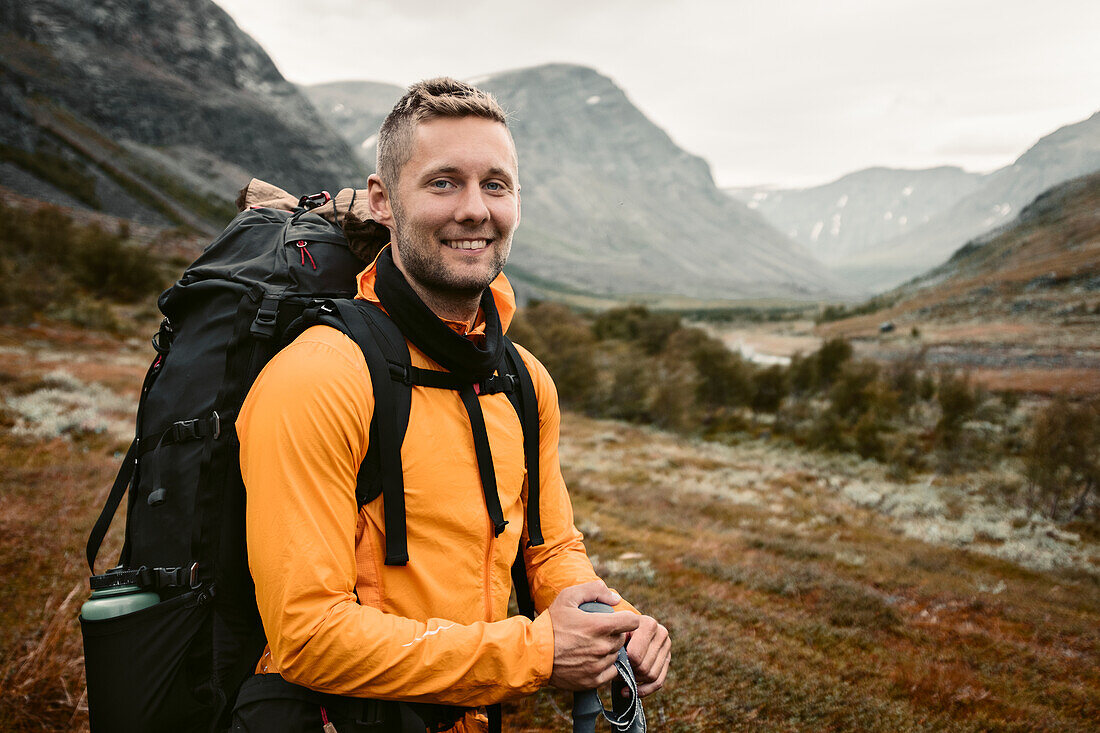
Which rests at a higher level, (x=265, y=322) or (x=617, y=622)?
(x=265, y=322)

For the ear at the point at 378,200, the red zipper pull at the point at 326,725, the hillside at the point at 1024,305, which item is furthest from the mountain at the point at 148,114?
the hillside at the point at 1024,305

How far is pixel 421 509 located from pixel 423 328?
1.96 feet

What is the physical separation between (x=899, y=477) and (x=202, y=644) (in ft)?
93.8

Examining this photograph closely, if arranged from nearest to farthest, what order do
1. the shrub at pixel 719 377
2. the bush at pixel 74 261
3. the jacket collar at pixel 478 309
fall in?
the jacket collar at pixel 478 309 → the bush at pixel 74 261 → the shrub at pixel 719 377

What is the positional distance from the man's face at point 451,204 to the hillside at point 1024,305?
48016 mm

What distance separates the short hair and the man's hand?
1.80 metres

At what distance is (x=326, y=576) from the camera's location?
1499mm

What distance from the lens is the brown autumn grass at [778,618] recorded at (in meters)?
4.11

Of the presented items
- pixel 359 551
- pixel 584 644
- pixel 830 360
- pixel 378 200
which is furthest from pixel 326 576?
pixel 830 360

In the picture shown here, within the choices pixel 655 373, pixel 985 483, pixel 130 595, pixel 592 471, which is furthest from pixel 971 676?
pixel 655 373

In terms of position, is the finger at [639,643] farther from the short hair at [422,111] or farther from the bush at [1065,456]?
the bush at [1065,456]

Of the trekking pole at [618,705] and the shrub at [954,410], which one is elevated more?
the trekking pole at [618,705]

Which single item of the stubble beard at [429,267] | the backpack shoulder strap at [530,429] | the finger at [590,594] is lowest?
the finger at [590,594]

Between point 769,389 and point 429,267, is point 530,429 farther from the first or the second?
point 769,389
